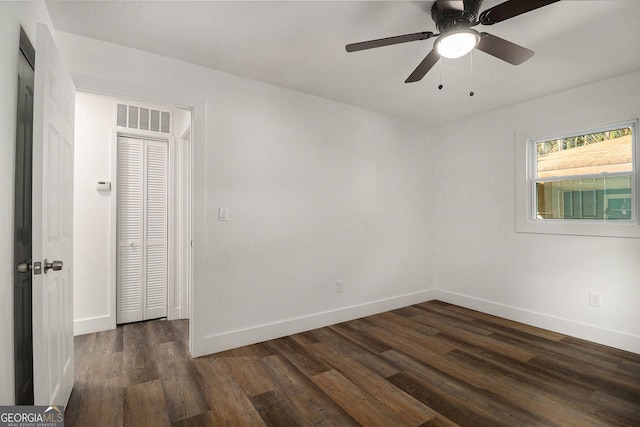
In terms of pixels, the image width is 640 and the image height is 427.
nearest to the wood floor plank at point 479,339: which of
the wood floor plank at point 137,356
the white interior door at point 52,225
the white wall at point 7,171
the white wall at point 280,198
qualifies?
the white wall at point 280,198

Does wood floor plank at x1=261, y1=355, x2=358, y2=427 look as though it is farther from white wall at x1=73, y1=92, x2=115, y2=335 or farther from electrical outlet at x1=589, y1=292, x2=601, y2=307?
electrical outlet at x1=589, y1=292, x2=601, y2=307

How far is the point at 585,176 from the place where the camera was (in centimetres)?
323

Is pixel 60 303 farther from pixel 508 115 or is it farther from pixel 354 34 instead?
pixel 508 115

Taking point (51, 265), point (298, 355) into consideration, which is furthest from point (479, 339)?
point (51, 265)

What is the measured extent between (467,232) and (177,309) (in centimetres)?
378

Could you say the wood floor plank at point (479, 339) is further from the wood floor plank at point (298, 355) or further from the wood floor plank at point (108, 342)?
the wood floor plank at point (108, 342)

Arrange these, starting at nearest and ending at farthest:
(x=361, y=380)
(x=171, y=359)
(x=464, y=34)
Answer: (x=464, y=34) → (x=361, y=380) → (x=171, y=359)

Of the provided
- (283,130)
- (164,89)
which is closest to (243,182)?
(283,130)

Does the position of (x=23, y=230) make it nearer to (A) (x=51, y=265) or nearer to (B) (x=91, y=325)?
(A) (x=51, y=265)

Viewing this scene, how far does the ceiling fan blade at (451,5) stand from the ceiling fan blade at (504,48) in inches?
12.4

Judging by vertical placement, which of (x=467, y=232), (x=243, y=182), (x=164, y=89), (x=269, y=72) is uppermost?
(x=269, y=72)

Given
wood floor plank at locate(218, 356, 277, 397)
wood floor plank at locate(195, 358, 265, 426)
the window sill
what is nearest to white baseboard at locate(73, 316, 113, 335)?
wood floor plank at locate(195, 358, 265, 426)

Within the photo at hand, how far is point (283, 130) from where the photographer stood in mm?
3248

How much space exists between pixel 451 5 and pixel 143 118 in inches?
132
